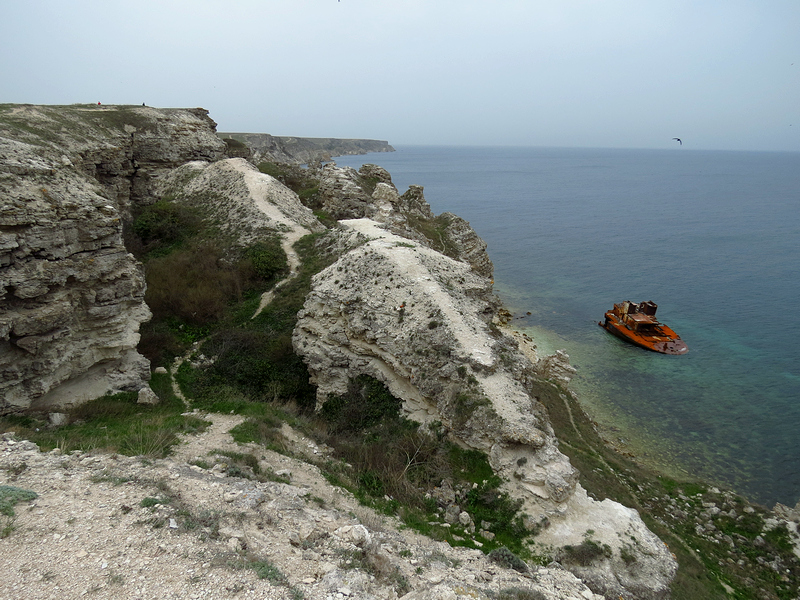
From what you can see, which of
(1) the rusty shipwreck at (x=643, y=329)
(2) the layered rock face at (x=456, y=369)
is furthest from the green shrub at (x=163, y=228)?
(1) the rusty shipwreck at (x=643, y=329)

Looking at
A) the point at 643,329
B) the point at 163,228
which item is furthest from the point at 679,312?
the point at 163,228

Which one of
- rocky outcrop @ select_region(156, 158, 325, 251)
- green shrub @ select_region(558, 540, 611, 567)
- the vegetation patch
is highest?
rocky outcrop @ select_region(156, 158, 325, 251)

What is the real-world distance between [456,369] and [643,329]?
1193 inches

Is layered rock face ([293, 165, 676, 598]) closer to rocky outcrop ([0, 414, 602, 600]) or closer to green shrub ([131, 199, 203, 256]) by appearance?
rocky outcrop ([0, 414, 602, 600])

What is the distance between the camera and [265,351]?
854 inches

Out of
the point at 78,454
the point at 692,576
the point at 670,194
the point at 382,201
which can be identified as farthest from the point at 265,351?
the point at 670,194

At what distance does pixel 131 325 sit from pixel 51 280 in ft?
11.9

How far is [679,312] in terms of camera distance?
4588 cm

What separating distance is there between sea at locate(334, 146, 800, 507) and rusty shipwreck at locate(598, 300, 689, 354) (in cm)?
84

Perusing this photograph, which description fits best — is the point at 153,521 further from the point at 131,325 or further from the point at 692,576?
the point at 692,576

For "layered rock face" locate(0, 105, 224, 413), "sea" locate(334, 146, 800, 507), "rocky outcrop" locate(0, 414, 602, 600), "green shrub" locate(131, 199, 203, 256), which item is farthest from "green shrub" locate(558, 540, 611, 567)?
→ "green shrub" locate(131, 199, 203, 256)

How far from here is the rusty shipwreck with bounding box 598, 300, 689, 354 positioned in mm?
38125

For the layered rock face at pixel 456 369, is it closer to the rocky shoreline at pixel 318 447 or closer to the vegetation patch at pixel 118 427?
the rocky shoreline at pixel 318 447

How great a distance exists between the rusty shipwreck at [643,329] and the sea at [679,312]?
2.75 ft
